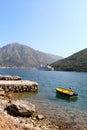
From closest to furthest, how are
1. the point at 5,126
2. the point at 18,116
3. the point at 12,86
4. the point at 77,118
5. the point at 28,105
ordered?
the point at 5,126
the point at 18,116
the point at 28,105
the point at 77,118
the point at 12,86

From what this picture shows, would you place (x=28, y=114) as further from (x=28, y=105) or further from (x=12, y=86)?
(x=12, y=86)

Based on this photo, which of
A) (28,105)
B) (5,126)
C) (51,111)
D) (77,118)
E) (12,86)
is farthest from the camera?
(12,86)

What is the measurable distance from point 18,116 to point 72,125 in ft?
19.4

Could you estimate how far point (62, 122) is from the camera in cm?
2436

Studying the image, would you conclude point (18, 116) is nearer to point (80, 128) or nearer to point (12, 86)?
point (80, 128)

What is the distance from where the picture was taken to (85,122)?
2491 centimetres

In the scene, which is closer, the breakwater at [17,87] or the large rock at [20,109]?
the large rock at [20,109]

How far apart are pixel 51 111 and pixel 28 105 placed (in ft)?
20.5

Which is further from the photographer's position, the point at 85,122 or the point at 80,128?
the point at 85,122

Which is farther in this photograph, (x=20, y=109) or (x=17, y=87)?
(x=17, y=87)

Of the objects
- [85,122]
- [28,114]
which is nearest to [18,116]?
[28,114]

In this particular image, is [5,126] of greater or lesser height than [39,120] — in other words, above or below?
above

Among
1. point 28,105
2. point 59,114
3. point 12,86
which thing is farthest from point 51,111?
point 12,86

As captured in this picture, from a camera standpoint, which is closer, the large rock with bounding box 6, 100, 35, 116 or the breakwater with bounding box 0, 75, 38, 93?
the large rock with bounding box 6, 100, 35, 116
